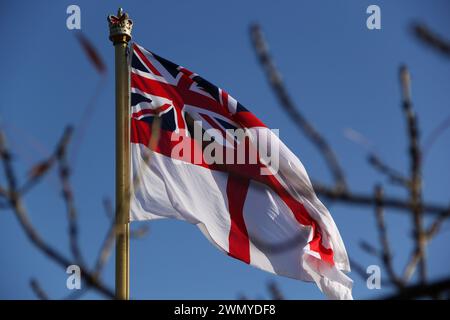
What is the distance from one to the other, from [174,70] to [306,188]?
6984 mm

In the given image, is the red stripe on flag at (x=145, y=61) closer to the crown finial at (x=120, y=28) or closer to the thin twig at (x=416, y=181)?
the crown finial at (x=120, y=28)

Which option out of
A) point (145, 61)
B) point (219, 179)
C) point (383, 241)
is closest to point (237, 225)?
point (219, 179)

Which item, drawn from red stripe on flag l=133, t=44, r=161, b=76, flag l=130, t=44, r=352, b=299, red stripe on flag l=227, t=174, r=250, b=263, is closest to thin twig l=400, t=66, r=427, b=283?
flag l=130, t=44, r=352, b=299

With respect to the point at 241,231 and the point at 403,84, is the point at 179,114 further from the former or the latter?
the point at 403,84

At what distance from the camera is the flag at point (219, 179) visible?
7.99m

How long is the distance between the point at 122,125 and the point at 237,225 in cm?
190

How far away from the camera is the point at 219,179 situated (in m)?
8.44

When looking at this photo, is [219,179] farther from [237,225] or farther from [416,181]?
[416,181]

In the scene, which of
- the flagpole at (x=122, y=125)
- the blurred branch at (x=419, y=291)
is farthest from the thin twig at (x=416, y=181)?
the flagpole at (x=122, y=125)

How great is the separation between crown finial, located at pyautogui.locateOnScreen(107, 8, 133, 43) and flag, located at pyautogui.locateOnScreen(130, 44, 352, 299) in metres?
0.26

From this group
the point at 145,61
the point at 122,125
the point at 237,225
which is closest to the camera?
the point at 122,125

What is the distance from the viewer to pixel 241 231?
27.6 ft

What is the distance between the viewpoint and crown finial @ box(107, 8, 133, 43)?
8.74 m
